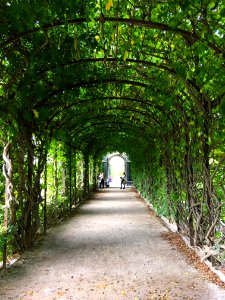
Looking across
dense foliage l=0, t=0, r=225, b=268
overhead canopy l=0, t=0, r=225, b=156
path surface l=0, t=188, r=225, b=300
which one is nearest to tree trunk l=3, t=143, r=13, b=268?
dense foliage l=0, t=0, r=225, b=268

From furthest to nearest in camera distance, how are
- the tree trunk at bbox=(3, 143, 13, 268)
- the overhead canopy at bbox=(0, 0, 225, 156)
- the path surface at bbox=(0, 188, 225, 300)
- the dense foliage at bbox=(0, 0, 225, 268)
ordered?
the tree trunk at bbox=(3, 143, 13, 268) → the path surface at bbox=(0, 188, 225, 300) → the dense foliage at bbox=(0, 0, 225, 268) → the overhead canopy at bbox=(0, 0, 225, 156)

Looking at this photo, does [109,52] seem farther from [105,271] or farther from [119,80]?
[105,271]

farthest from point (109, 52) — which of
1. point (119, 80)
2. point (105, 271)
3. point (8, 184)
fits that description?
point (105, 271)

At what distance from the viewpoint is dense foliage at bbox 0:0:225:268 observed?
13.3 ft

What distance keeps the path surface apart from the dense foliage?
1.79ft

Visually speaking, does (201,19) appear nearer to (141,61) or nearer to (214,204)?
(141,61)

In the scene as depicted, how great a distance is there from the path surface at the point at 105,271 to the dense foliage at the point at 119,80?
0.54 metres

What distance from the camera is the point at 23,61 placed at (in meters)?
5.06

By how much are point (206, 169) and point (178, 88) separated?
4.31 ft

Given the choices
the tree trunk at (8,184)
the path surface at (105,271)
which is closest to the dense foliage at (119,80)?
the tree trunk at (8,184)

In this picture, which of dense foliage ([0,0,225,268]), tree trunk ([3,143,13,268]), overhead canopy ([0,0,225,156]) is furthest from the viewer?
tree trunk ([3,143,13,268])

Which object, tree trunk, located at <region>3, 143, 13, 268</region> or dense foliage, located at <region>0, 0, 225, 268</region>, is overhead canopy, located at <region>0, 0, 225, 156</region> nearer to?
dense foliage, located at <region>0, 0, 225, 268</region>

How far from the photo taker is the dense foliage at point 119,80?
405cm

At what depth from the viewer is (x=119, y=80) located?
686cm
